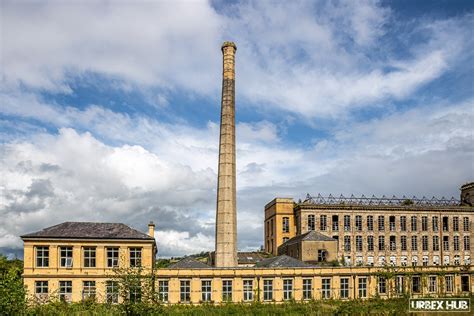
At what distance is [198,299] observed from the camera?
44156 millimetres

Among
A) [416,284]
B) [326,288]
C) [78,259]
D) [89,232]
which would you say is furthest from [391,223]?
[78,259]

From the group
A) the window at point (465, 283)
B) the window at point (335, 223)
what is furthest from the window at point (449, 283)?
the window at point (335, 223)

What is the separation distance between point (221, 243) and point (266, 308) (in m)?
15.0

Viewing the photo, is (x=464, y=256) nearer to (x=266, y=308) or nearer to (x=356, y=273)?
(x=356, y=273)

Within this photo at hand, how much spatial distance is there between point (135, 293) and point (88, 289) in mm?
15760

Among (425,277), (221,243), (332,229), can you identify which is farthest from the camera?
(332,229)

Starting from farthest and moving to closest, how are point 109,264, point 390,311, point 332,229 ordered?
point 332,229, point 109,264, point 390,311

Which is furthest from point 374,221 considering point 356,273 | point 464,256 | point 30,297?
point 30,297

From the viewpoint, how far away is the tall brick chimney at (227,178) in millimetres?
54688

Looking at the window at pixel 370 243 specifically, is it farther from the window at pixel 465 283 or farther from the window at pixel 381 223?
the window at pixel 465 283

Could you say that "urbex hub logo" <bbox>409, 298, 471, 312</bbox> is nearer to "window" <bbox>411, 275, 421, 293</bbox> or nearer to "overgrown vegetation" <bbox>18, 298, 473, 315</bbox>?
"overgrown vegetation" <bbox>18, 298, 473, 315</bbox>

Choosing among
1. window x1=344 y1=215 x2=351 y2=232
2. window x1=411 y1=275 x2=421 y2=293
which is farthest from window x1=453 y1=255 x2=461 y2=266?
window x1=411 y1=275 x2=421 y2=293

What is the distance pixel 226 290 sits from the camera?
4503 cm

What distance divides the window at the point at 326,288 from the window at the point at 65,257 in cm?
2255
